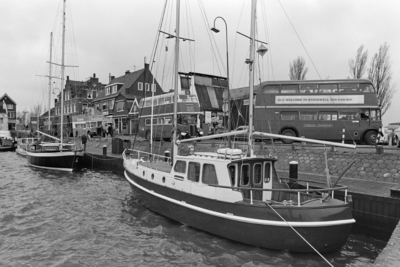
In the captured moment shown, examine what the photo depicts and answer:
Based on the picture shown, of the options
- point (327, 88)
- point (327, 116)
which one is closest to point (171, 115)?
point (327, 116)

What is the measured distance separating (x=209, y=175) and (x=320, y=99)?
13.1 metres

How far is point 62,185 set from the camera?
18.0 meters

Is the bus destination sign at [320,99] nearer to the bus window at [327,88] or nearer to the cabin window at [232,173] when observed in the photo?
the bus window at [327,88]

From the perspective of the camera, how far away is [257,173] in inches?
366

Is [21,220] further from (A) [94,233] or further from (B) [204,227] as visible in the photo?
(B) [204,227]

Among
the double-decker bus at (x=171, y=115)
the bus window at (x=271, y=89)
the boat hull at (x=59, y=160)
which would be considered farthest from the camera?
the double-decker bus at (x=171, y=115)

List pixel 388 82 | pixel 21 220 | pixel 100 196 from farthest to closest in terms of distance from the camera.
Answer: pixel 388 82 < pixel 100 196 < pixel 21 220

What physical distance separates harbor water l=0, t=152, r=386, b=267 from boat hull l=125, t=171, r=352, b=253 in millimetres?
309

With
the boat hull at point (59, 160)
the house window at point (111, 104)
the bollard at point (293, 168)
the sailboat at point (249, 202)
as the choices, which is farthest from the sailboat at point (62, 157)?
the house window at point (111, 104)

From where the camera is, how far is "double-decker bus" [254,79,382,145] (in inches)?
734

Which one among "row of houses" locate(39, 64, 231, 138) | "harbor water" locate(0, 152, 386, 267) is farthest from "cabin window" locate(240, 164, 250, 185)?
"row of houses" locate(39, 64, 231, 138)

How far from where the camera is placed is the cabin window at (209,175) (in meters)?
9.19

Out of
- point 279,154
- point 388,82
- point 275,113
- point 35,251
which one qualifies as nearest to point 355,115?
point 275,113

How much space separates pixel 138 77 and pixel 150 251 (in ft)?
139
